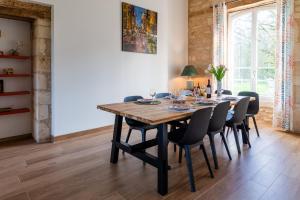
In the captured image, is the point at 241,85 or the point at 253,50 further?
the point at 241,85

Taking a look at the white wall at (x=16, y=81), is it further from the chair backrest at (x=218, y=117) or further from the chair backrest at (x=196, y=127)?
the chair backrest at (x=218, y=117)

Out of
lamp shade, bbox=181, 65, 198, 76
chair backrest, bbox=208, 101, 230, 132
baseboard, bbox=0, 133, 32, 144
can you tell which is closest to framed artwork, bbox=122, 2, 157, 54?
lamp shade, bbox=181, 65, 198, 76

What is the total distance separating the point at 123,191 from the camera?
2154mm

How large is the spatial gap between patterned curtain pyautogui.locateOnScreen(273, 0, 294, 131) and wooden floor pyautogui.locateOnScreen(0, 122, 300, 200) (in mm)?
1059

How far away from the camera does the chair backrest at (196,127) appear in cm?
213

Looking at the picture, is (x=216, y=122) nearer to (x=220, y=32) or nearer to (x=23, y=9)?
(x=23, y=9)

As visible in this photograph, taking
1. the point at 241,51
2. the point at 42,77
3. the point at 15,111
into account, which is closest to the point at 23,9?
the point at 42,77

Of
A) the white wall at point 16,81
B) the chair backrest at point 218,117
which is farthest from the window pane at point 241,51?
the white wall at point 16,81

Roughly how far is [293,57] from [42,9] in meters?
4.64

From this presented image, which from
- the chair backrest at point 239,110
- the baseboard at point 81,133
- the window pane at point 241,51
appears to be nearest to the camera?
the chair backrest at point 239,110

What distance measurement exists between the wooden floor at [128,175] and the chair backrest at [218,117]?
1.65 ft

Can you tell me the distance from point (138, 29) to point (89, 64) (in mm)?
1463

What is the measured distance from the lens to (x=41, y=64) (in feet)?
11.7

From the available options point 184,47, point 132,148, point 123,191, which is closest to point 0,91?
point 132,148
